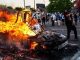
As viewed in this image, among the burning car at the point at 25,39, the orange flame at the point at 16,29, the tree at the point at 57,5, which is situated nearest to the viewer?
the burning car at the point at 25,39

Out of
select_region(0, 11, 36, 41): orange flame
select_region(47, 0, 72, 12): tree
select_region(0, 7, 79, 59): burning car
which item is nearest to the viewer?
select_region(0, 7, 79, 59): burning car

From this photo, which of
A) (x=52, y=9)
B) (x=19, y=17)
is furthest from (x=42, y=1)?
(x=19, y=17)

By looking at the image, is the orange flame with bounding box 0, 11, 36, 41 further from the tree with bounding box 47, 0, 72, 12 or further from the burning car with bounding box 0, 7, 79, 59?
the tree with bounding box 47, 0, 72, 12

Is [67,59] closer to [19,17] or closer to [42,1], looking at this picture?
[19,17]

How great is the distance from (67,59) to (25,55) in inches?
64.5

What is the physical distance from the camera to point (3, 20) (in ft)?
41.2

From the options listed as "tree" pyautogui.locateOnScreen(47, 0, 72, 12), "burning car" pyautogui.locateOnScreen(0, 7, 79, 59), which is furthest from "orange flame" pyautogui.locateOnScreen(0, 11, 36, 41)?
"tree" pyautogui.locateOnScreen(47, 0, 72, 12)

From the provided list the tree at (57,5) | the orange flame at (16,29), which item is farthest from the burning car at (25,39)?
the tree at (57,5)

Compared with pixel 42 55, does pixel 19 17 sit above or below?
above

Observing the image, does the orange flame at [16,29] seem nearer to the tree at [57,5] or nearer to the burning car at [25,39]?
the burning car at [25,39]

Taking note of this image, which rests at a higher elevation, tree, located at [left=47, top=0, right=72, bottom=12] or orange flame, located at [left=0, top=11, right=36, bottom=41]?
orange flame, located at [left=0, top=11, right=36, bottom=41]

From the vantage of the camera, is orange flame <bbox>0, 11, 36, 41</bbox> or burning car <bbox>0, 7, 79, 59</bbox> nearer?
burning car <bbox>0, 7, 79, 59</bbox>

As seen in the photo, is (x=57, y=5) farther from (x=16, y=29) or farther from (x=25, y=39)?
(x=25, y=39)

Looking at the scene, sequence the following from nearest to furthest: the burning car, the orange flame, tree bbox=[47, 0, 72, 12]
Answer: the burning car
the orange flame
tree bbox=[47, 0, 72, 12]
